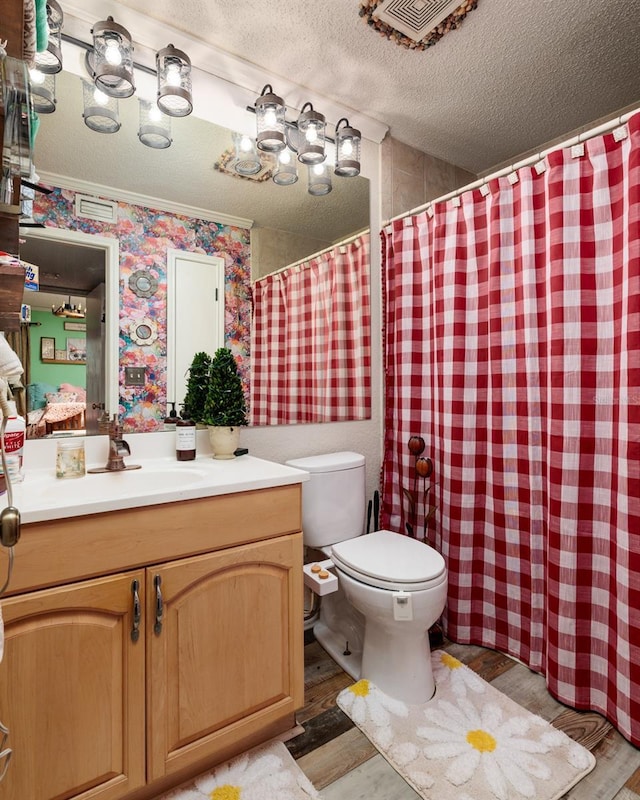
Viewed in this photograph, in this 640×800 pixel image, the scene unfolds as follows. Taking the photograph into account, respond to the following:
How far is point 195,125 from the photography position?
5.51 ft

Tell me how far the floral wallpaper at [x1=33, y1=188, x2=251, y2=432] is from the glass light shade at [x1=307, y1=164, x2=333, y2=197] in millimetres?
505

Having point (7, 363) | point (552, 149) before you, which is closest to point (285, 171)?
point (552, 149)

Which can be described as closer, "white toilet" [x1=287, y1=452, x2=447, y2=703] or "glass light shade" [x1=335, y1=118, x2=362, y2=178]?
"white toilet" [x1=287, y1=452, x2=447, y2=703]

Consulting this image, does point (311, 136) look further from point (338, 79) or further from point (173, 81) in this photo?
point (173, 81)

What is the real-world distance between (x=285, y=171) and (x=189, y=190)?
1.51 feet

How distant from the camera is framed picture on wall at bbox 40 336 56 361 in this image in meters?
1.38

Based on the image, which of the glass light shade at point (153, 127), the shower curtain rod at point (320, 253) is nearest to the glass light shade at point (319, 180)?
the shower curtain rod at point (320, 253)

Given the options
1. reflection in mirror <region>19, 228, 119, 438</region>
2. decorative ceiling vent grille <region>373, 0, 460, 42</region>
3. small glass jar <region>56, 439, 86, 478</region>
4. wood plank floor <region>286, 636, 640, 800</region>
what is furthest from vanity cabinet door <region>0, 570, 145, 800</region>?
decorative ceiling vent grille <region>373, 0, 460, 42</region>

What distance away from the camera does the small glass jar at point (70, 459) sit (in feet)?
4.30

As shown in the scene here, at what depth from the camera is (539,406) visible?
163 centimetres

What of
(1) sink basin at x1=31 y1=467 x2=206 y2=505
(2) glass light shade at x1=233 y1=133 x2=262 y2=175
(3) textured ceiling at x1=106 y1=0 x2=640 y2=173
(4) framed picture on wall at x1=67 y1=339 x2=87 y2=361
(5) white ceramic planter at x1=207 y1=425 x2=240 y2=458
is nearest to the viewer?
(1) sink basin at x1=31 y1=467 x2=206 y2=505

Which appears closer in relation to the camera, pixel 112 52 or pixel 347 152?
pixel 112 52

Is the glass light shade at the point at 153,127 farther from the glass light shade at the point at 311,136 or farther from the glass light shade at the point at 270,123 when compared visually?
the glass light shade at the point at 311,136

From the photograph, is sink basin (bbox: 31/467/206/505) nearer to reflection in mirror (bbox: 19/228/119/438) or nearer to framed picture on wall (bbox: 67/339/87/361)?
reflection in mirror (bbox: 19/228/119/438)
